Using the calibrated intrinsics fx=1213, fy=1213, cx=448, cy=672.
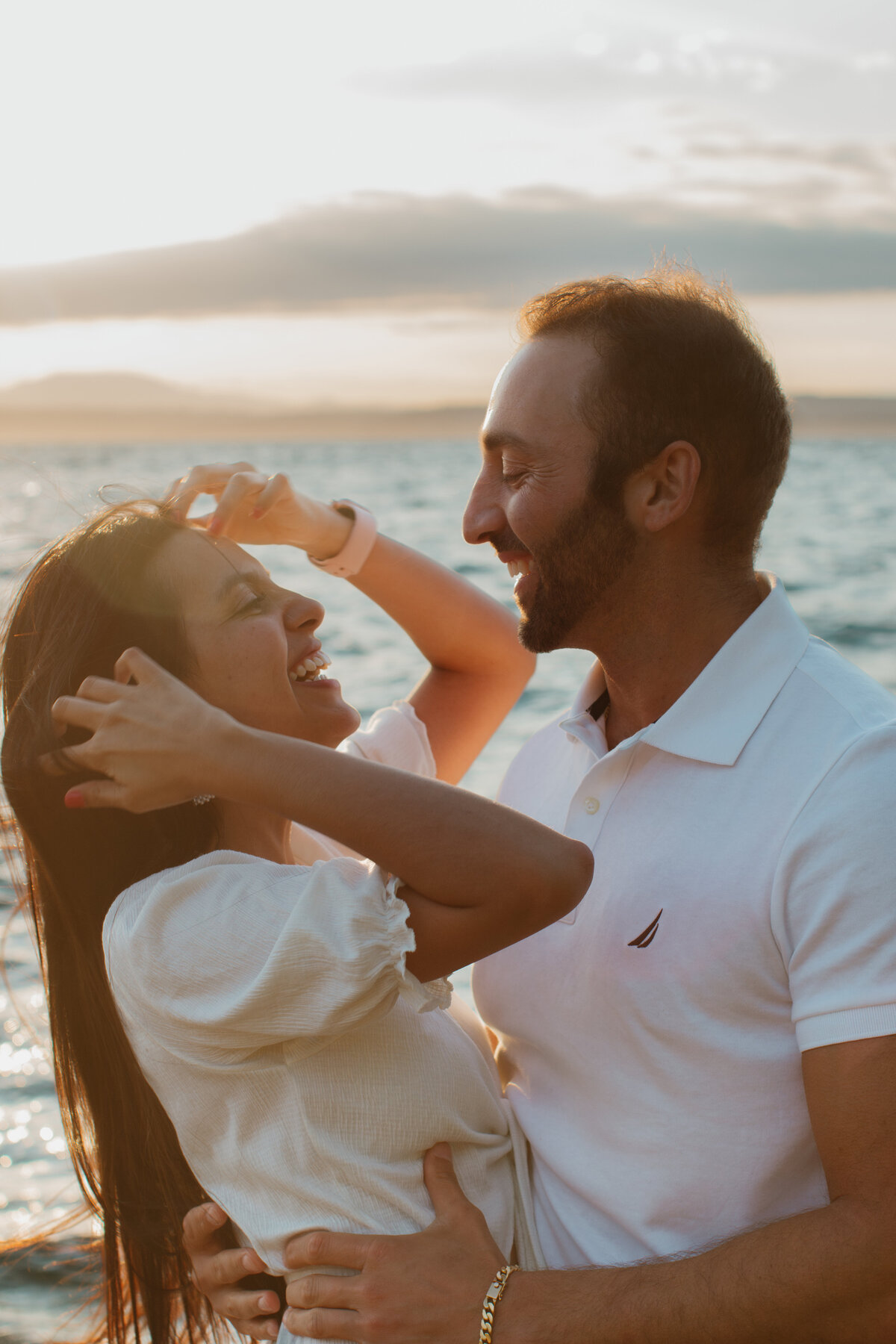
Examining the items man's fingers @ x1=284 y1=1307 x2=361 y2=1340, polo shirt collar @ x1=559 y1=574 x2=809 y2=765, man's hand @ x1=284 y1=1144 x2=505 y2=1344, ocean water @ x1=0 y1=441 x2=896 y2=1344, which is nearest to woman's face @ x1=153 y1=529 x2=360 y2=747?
ocean water @ x1=0 y1=441 x2=896 y2=1344

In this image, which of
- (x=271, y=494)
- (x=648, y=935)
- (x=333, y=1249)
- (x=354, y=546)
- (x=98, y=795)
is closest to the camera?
(x=98, y=795)

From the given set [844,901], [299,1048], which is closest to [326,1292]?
[299,1048]

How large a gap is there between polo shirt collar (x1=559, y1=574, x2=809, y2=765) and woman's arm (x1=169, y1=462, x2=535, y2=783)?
3.05 feet

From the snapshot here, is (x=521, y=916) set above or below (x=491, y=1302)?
above

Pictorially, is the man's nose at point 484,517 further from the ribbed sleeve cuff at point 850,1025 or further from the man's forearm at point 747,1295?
the man's forearm at point 747,1295

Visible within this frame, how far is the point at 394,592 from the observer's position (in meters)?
3.33

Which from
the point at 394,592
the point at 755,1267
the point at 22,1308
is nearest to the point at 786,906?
the point at 755,1267

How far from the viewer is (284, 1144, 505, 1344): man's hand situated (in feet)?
7.14

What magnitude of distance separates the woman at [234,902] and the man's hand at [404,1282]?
0.05 metres

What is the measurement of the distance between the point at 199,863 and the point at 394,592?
1.26 m

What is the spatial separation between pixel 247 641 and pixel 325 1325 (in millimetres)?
1315

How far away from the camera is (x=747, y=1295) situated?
206 centimetres

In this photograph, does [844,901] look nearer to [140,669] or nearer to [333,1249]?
[333,1249]

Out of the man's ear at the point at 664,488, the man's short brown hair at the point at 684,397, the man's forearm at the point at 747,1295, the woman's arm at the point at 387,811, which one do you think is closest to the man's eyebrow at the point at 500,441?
the man's short brown hair at the point at 684,397
